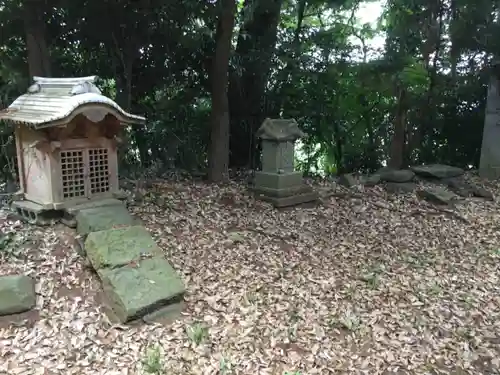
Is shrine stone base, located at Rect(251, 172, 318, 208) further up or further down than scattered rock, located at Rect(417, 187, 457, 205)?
further up

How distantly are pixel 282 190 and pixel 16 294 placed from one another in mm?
3520

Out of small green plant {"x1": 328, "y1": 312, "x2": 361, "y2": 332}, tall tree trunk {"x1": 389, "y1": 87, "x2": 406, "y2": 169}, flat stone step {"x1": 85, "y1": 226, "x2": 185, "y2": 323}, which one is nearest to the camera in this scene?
flat stone step {"x1": 85, "y1": 226, "x2": 185, "y2": 323}

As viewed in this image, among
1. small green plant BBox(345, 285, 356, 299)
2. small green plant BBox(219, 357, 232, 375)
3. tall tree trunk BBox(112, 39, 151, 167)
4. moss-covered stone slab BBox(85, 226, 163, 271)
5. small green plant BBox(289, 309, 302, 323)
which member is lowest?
small green plant BBox(219, 357, 232, 375)

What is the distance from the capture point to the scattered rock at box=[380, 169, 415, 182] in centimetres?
766

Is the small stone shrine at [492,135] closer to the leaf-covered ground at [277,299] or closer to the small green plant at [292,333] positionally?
the leaf-covered ground at [277,299]

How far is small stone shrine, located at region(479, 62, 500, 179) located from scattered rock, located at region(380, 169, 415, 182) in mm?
1746

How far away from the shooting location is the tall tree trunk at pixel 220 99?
6.51 meters

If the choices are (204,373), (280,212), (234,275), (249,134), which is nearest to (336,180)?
(249,134)

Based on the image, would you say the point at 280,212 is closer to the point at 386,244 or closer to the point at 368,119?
the point at 386,244

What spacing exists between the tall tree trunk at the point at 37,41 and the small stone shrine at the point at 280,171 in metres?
2.83

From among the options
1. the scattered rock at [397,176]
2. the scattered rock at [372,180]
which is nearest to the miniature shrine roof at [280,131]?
the scattered rock at [372,180]

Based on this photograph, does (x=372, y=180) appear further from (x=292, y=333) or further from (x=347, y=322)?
(x=292, y=333)

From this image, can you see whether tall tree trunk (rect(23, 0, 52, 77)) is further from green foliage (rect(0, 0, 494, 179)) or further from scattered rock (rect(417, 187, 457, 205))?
scattered rock (rect(417, 187, 457, 205))

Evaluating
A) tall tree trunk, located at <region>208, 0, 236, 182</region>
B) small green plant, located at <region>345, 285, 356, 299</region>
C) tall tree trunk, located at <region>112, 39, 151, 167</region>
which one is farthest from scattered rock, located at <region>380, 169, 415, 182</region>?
tall tree trunk, located at <region>112, 39, 151, 167</region>
